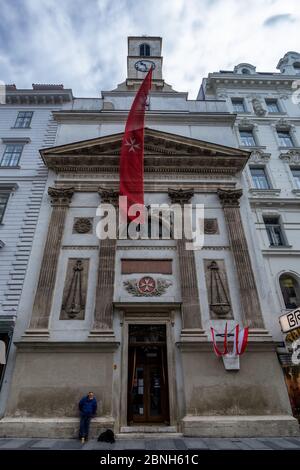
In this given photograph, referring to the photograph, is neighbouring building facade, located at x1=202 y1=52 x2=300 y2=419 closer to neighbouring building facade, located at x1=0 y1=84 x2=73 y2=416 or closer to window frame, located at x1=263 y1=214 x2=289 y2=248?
window frame, located at x1=263 y1=214 x2=289 y2=248

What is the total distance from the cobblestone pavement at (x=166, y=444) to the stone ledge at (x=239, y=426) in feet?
1.17

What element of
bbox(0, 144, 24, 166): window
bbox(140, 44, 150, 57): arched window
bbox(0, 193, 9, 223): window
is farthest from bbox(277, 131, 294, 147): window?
bbox(0, 193, 9, 223): window

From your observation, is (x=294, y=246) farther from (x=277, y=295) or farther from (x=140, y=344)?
(x=140, y=344)

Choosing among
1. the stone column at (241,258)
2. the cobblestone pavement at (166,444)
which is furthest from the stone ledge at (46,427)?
the stone column at (241,258)

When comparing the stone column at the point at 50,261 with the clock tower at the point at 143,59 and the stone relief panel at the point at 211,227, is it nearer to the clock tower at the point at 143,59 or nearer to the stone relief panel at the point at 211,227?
the stone relief panel at the point at 211,227

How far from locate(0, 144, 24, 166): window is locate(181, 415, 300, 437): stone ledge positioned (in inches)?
731

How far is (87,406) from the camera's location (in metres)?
11.4

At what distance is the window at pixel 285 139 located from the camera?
21750 millimetres

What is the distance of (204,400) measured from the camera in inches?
489

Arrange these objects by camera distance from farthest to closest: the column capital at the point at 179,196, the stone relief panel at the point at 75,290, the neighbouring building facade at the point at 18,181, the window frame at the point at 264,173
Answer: the window frame at the point at 264,173 → the column capital at the point at 179,196 → the neighbouring building facade at the point at 18,181 → the stone relief panel at the point at 75,290

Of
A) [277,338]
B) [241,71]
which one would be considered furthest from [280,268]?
[241,71]

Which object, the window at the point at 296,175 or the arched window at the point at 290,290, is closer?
the arched window at the point at 290,290

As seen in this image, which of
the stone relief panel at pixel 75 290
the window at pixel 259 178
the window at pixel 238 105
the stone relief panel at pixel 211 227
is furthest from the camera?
the window at pixel 238 105

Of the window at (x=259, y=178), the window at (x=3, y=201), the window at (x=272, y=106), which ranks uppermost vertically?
the window at (x=272, y=106)
